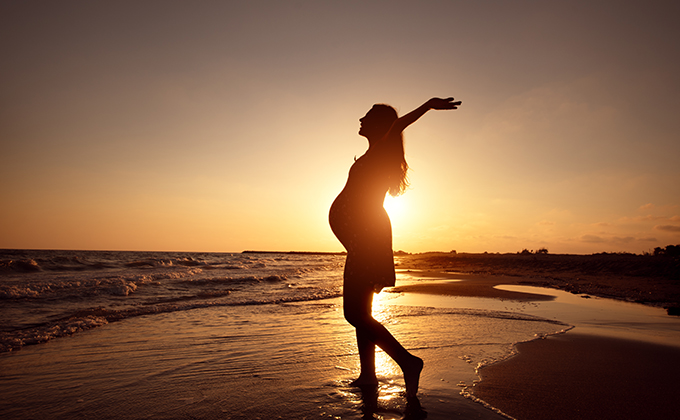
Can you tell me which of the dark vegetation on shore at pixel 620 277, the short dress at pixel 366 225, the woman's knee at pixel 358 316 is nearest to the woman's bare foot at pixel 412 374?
the woman's knee at pixel 358 316

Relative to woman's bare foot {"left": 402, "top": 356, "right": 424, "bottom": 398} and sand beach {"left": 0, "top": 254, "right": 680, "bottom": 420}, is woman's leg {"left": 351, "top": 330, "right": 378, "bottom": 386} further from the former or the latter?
woman's bare foot {"left": 402, "top": 356, "right": 424, "bottom": 398}

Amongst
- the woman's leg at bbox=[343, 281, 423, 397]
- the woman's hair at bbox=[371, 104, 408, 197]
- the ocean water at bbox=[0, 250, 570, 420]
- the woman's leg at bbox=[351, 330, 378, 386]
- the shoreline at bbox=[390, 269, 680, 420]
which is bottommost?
the ocean water at bbox=[0, 250, 570, 420]

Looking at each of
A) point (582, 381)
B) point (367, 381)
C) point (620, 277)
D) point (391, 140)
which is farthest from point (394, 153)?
point (620, 277)

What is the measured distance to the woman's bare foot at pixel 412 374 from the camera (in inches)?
102

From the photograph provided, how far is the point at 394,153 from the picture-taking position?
275cm

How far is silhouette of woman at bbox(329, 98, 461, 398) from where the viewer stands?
2.60m

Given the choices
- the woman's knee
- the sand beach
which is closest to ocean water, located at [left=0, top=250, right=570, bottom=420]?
the sand beach

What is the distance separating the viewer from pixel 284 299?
10000 mm

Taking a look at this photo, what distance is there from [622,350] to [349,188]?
13.8ft

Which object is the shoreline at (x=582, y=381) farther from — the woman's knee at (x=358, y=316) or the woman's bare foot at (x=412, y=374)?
the woman's knee at (x=358, y=316)

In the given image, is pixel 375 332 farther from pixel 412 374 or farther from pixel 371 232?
pixel 371 232

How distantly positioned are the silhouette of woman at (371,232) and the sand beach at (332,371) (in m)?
0.43

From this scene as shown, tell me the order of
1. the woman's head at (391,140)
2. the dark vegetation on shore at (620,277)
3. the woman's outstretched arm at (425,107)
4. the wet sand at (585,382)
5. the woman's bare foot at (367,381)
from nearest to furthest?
the woman's outstretched arm at (425,107) < the wet sand at (585,382) < the woman's head at (391,140) < the woman's bare foot at (367,381) < the dark vegetation on shore at (620,277)

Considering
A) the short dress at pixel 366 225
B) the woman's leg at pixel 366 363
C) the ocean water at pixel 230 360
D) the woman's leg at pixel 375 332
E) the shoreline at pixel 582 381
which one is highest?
the short dress at pixel 366 225
